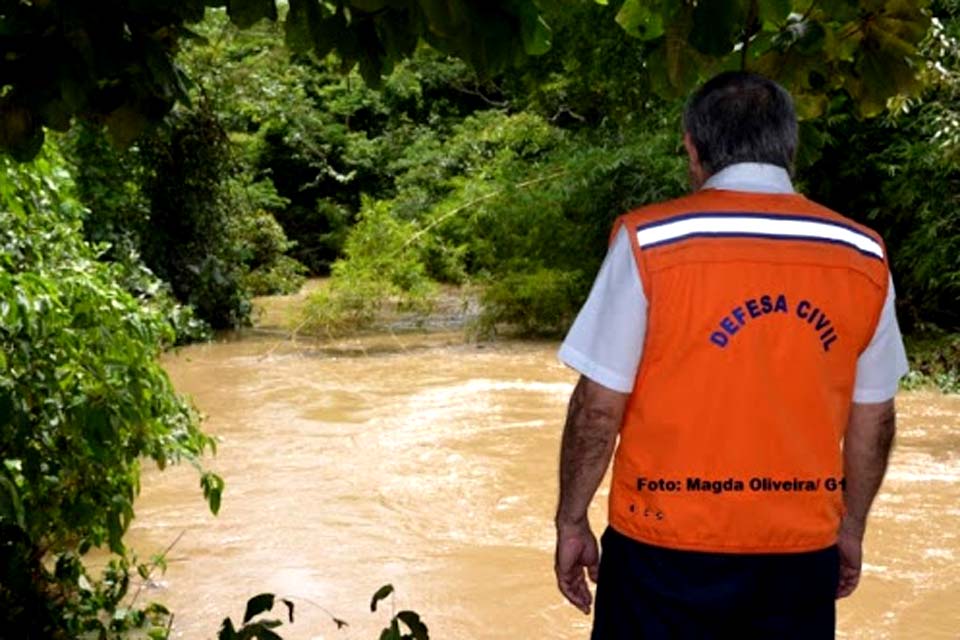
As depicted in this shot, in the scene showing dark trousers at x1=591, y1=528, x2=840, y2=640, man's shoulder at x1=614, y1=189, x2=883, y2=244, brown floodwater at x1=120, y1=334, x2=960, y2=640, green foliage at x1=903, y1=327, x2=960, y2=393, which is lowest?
green foliage at x1=903, y1=327, x2=960, y2=393

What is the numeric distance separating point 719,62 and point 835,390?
93 centimetres

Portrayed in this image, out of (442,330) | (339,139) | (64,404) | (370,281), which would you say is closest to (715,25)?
(64,404)

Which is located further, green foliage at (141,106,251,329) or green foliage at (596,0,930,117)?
green foliage at (141,106,251,329)

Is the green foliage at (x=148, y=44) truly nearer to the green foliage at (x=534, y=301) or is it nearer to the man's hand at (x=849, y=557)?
the man's hand at (x=849, y=557)

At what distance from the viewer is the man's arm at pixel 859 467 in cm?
285

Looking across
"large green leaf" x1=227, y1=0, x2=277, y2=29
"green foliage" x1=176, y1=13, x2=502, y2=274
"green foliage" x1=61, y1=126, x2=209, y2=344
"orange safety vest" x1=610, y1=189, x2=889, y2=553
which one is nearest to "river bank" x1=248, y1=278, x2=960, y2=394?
"green foliage" x1=61, y1=126, x2=209, y2=344

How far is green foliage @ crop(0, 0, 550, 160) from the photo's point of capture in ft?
8.13

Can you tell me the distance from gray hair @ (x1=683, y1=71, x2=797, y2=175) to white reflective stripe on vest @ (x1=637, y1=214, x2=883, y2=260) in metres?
0.13

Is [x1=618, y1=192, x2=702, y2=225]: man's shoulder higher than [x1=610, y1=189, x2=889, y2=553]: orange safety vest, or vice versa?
[x1=618, y1=192, x2=702, y2=225]: man's shoulder

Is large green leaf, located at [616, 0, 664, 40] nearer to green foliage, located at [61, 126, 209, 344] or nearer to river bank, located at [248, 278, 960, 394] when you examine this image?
river bank, located at [248, 278, 960, 394]

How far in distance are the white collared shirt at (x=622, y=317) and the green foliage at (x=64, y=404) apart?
6.40ft

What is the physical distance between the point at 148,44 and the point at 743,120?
1149 mm

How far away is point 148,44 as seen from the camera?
2.77m

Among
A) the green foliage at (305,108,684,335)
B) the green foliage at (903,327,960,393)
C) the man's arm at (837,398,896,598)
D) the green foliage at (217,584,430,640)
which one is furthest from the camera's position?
the green foliage at (305,108,684,335)
